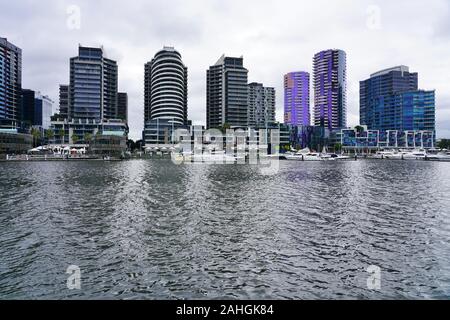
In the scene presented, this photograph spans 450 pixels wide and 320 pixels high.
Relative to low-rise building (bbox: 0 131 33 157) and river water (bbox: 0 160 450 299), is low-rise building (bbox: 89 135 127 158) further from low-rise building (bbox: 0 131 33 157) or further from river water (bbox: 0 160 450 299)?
river water (bbox: 0 160 450 299)

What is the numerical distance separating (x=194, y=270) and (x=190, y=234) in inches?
259

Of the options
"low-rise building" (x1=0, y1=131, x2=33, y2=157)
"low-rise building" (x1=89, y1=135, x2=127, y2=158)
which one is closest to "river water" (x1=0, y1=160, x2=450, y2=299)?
"low-rise building" (x1=89, y1=135, x2=127, y2=158)

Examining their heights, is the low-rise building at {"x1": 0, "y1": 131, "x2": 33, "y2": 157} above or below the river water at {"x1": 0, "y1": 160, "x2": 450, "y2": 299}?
above

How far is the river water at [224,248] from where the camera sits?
586 inches

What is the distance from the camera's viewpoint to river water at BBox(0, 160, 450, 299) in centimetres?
1489

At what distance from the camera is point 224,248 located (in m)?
20.4

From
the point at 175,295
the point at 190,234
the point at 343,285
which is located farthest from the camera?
the point at 190,234

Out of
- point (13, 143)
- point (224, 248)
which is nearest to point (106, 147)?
point (13, 143)

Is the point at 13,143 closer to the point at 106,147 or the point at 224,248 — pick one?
the point at 106,147

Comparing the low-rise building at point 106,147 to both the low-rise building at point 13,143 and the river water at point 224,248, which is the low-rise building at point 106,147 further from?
the river water at point 224,248
